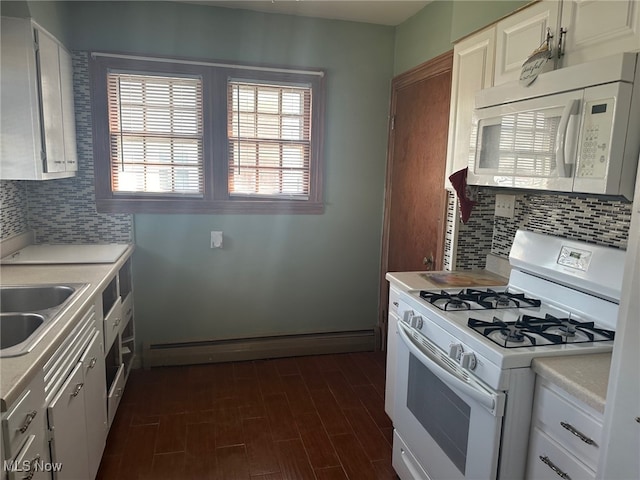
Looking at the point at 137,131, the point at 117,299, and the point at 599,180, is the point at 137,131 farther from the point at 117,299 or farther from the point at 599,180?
the point at 599,180

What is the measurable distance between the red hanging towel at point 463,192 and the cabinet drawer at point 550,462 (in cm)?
114

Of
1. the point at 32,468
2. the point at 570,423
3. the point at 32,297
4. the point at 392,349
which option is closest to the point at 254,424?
the point at 392,349

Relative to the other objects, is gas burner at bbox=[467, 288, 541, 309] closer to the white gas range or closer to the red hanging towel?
the white gas range

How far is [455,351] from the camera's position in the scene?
5.47 ft

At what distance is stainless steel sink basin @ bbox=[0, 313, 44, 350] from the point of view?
1746 mm

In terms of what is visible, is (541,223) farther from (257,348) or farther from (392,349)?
(257,348)

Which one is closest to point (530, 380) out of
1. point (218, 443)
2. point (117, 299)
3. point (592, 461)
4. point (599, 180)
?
point (592, 461)

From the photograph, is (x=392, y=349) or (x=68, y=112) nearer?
(x=392, y=349)

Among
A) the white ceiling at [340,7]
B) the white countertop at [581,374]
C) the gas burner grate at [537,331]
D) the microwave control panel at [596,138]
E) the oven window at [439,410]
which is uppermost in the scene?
the white ceiling at [340,7]

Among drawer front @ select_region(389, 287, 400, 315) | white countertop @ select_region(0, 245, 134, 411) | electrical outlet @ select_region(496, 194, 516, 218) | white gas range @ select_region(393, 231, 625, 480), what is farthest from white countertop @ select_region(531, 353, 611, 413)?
white countertop @ select_region(0, 245, 134, 411)

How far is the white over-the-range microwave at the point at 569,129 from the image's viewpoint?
1.40 metres

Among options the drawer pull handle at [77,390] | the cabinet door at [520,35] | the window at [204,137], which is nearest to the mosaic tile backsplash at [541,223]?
the cabinet door at [520,35]

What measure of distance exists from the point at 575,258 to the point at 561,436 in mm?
784

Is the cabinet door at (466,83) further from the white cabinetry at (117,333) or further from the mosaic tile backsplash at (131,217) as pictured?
the white cabinetry at (117,333)
